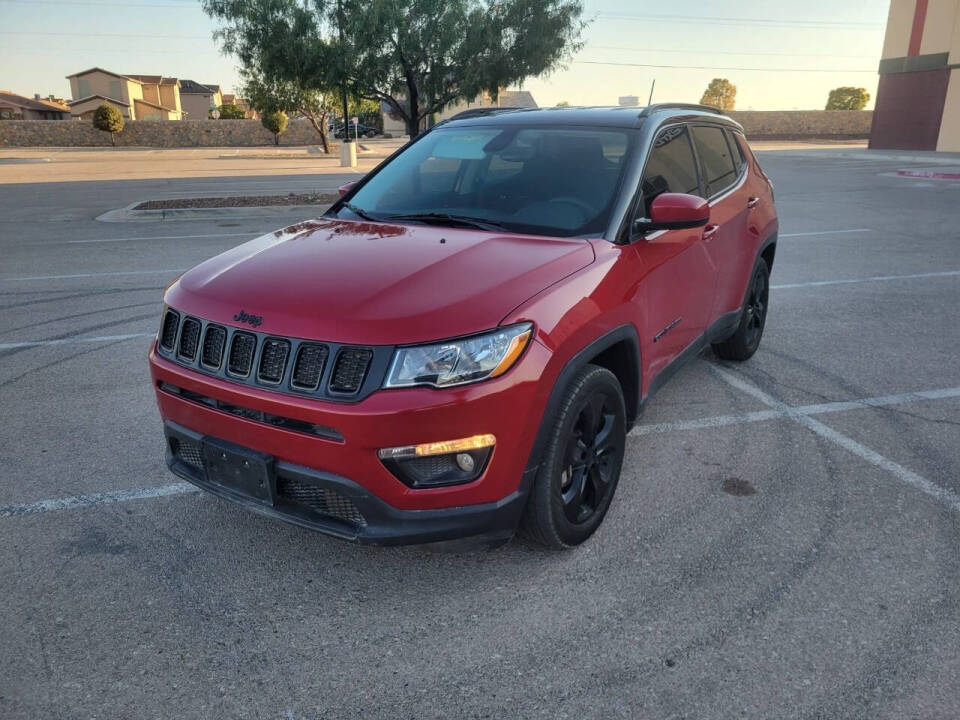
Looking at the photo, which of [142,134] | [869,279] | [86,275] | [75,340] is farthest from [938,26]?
[142,134]

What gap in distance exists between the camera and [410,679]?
8.30 ft

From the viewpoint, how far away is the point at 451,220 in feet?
12.0

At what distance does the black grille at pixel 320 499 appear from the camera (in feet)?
8.85

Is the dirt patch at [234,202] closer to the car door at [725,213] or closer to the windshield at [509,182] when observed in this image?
the windshield at [509,182]

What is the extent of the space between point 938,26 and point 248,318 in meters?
43.3

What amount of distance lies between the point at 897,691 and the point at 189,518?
2.89 meters

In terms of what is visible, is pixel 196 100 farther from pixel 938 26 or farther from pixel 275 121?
pixel 938 26

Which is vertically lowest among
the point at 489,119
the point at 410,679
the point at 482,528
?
the point at 410,679

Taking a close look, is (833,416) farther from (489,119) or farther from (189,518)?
(189,518)

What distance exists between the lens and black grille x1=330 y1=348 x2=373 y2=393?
8.50 feet

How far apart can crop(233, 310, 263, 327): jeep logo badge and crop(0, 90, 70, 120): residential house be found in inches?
3651

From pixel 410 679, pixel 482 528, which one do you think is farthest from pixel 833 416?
pixel 410 679

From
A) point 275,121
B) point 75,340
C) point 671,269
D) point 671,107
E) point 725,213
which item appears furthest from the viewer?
point 275,121

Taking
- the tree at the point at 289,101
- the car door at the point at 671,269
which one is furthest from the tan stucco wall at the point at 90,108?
the car door at the point at 671,269
